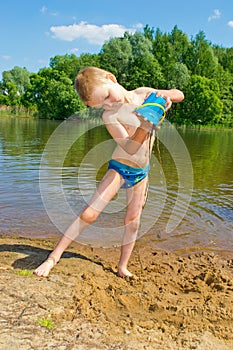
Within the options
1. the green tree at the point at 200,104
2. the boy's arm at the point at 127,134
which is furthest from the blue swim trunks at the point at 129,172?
the green tree at the point at 200,104

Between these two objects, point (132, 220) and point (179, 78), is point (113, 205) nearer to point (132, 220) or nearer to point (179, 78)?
point (132, 220)

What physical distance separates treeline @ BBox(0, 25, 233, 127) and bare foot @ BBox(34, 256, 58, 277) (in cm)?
5451

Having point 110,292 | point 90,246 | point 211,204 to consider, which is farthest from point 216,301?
point 211,204

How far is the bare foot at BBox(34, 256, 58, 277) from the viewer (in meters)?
3.27

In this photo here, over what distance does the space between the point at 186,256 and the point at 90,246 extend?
135 cm

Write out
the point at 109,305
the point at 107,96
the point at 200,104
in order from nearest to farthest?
1. the point at 109,305
2. the point at 107,96
3. the point at 200,104

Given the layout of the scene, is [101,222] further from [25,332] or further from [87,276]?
[25,332]

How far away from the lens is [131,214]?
372 centimetres

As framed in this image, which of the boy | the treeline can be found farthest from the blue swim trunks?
the treeline

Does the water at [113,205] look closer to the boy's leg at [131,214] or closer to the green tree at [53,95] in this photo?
the boy's leg at [131,214]

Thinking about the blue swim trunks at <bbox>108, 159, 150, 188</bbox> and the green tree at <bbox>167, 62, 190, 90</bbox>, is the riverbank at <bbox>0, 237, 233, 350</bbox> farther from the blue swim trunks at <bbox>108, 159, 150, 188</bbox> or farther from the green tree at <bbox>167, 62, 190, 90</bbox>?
the green tree at <bbox>167, 62, 190, 90</bbox>

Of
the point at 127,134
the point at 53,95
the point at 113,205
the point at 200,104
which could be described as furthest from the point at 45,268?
the point at 53,95

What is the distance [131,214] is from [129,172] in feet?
1.65

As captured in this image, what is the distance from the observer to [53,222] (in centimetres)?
604
